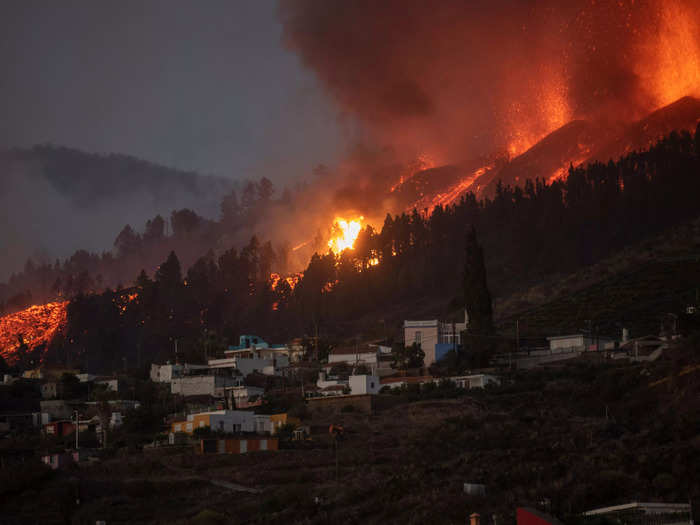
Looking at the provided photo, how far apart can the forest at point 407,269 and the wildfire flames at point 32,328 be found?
15.2 meters

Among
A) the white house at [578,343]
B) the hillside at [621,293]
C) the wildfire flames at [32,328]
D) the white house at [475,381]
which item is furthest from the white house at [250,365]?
the wildfire flames at [32,328]

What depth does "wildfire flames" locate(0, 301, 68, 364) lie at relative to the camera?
584 ft

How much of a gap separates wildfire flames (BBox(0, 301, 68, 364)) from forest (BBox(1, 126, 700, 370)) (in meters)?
15.2

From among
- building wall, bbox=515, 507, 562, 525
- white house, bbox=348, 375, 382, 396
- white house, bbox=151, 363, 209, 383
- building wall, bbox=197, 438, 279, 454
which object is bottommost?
building wall, bbox=197, 438, 279, 454

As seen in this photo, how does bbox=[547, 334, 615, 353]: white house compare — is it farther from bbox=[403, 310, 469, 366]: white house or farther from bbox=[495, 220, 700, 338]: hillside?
bbox=[403, 310, 469, 366]: white house

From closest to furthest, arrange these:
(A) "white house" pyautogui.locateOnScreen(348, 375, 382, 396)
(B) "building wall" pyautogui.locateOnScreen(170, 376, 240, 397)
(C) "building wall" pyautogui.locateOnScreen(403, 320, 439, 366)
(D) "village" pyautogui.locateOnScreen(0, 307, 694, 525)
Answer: (D) "village" pyautogui.locateOnScreen(0, 307, 694, 525) → (A) "white house" pyautogui.locateOnScreen(348, 375, 382, 396) → (C) "building wall" pyautogui.locateOnScreen(403, 320, 439, 366) → (B) "building wall" pyautogui.locateOnScreen(170, 376, 240, 397)

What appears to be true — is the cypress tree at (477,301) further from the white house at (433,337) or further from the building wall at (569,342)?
the building wall at (569,342)

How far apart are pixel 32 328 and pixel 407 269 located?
82.8 meters

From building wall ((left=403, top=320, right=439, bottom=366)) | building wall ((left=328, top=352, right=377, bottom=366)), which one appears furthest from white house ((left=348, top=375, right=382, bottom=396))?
building wall ((left=328, top=352, right=377, bottom=366))

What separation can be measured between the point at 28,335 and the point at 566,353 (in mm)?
127889

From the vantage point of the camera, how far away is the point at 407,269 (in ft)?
472

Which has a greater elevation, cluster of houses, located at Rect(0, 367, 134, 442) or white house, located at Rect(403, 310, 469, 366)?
white house, located at Rect(403, 310, 469, 366)

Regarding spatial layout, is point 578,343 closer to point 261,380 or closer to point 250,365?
point 261,380

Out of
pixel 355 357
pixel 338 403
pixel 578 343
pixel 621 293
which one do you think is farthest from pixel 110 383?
pixel 621 293
